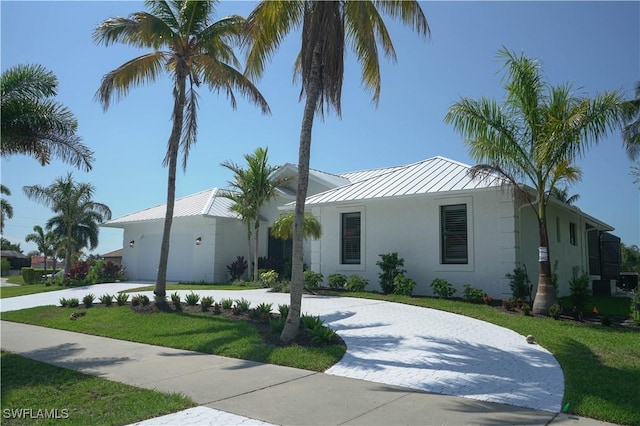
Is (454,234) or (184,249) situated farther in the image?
(184,249)

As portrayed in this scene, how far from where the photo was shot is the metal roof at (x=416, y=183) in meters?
15.2

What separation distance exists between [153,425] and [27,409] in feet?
5.83

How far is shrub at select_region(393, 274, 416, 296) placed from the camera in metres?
15.6

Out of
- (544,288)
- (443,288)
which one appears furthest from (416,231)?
(544,288)

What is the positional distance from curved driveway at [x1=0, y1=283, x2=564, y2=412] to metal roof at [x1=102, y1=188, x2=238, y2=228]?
11.7 metres

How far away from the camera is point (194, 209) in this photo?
81.4 ft

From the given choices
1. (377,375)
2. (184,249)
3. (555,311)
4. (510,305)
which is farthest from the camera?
(184,249)

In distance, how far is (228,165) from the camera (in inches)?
848

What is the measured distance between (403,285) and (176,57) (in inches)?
389

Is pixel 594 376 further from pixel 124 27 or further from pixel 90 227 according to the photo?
pixel 90 227

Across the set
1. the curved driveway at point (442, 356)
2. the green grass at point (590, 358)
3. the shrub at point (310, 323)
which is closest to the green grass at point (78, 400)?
the curved driveway at point (442, 356)

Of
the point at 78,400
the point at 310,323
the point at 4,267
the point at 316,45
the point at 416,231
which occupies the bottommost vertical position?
the point at 78,400

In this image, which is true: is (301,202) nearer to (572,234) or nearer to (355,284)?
(355,284)

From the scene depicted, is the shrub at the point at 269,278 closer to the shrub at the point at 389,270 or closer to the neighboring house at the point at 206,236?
the shrub at the point at 389,270
